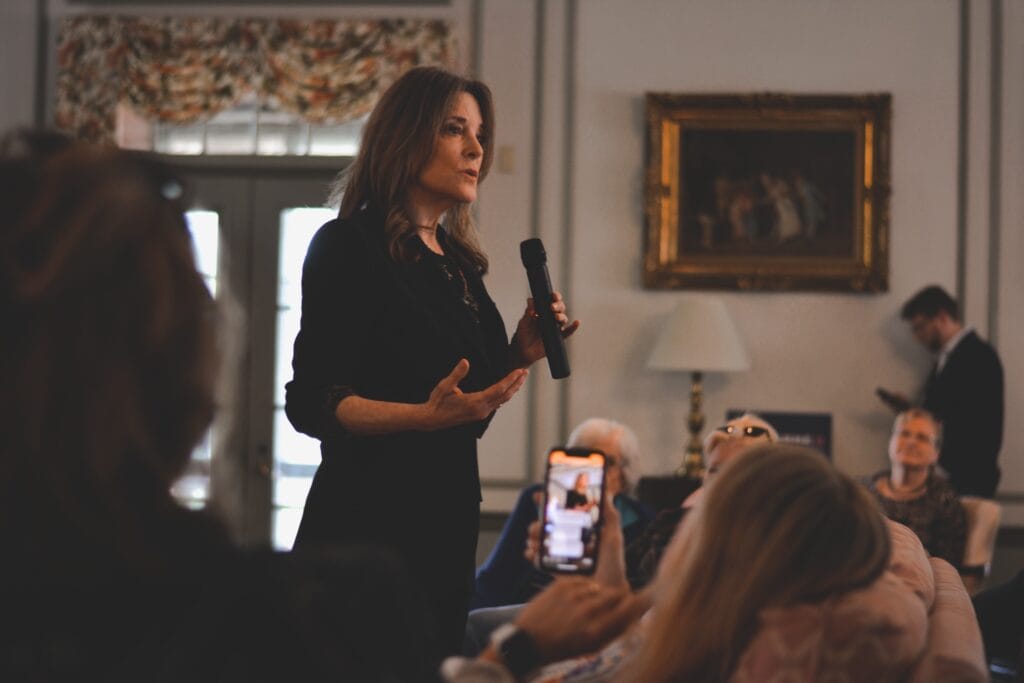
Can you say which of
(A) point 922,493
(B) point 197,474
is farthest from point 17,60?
(B) point 197,474

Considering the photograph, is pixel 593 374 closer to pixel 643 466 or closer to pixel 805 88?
pixel 643 466

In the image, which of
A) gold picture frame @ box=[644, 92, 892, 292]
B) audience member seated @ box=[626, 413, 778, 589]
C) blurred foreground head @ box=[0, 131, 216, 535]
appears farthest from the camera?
gold picture frame @ box=[644, 92, 892, 292]

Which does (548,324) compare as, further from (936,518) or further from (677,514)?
(936,518)

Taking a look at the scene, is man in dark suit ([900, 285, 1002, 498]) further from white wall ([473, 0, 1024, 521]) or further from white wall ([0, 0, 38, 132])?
white wall ([0, 0, 38, 132])

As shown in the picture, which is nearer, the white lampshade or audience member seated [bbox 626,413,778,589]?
audience member seated [bbox 626,413,778,589]

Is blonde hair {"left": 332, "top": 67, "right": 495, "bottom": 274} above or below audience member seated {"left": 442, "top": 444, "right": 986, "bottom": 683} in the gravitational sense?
above

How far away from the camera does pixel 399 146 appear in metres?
1.75

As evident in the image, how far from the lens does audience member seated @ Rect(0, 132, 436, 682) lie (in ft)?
2.31

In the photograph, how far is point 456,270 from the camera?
1817 millimetres

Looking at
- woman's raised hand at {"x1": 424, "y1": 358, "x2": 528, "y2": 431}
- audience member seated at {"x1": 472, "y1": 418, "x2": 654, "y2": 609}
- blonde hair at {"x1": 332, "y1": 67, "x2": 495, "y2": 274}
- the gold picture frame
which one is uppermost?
the gold picture frame

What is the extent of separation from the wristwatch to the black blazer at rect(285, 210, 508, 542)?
49cm

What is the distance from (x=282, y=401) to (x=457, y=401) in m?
4.10

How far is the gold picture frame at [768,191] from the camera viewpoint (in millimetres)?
5297

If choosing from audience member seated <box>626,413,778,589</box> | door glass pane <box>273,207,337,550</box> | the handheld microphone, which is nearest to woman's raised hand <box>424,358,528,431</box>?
the handheld microphone
